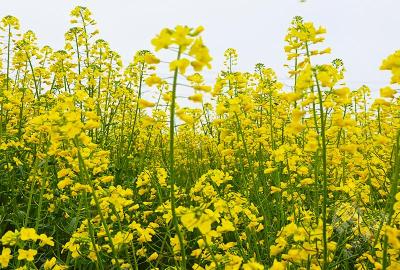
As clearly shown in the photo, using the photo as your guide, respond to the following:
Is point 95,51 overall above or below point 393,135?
above

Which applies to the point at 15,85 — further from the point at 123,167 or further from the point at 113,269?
the point at 113,269

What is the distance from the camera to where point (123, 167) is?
5375 millimetres

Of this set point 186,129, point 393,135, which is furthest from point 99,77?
point 393,135

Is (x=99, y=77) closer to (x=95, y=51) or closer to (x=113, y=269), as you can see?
(x=95, y=51)

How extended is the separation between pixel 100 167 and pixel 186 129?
4135 millimetres

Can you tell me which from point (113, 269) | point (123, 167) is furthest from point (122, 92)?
point (113, 269)

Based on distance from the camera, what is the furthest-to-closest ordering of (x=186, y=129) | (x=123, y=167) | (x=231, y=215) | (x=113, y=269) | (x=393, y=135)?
1. (x=186, y=129)
2. (x=123, y=167)
3. (x=393, y=135)
4. (x=113, y=269)
5. (x=231, y=215)

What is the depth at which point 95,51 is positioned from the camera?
5750 mm

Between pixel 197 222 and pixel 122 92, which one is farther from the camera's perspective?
pixel 122 92

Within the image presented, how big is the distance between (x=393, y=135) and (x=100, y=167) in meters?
3.01

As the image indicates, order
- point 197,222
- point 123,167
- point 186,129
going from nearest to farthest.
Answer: point 197,222
point 123,167
point 186,129

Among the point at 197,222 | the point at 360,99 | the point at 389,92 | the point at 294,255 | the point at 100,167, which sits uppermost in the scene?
the point at 360,99

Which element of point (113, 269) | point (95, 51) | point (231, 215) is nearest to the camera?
point (231, 215)

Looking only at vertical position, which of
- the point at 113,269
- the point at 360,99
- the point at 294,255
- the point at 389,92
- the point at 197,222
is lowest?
the point at 113,269
